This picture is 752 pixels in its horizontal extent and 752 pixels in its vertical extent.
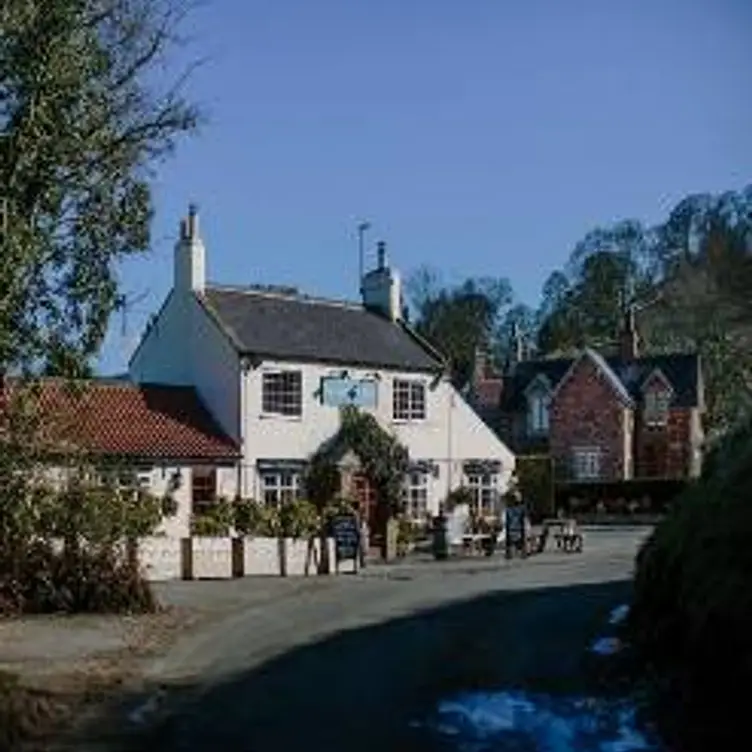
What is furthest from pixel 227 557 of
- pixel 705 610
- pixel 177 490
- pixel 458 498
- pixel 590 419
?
pixel 590 419

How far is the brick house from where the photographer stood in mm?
70375

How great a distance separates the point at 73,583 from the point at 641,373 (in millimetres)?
50057

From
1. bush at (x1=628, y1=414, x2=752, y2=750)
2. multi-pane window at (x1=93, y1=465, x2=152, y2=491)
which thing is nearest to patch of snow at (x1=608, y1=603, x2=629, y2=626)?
bush at (x1=628, y1=414, x2=752, y2=750)

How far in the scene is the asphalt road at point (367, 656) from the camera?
566 inches

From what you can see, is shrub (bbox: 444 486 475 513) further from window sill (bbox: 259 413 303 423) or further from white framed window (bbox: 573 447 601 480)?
white framed window (bbox: 573 447 601 480)

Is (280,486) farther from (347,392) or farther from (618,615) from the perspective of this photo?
(618,615)

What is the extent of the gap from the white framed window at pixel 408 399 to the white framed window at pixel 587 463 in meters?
26.8

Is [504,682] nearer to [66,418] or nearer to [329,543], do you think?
[66,418]

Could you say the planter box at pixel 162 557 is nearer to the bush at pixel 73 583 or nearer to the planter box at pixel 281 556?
the planter box at pixel 281 556

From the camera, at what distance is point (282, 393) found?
4053cm

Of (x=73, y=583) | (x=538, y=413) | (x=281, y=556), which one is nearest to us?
(x=73, y=583)

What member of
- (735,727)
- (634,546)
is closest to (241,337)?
(634,546)

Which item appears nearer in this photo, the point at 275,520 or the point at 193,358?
the point at 275,520

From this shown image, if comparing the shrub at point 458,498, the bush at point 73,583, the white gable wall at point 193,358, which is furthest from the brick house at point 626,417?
the bush at point 73,583
